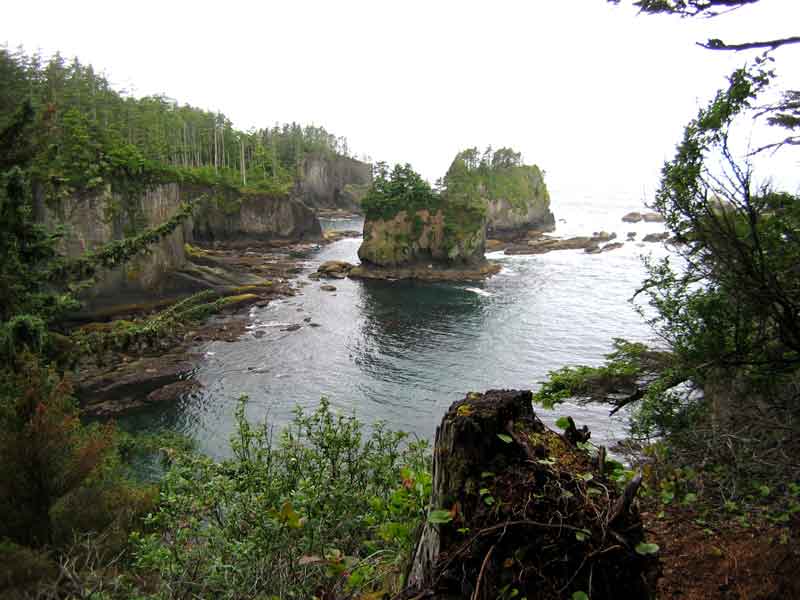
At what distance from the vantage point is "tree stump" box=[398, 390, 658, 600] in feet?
8.14

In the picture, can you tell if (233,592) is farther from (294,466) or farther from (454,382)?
(454,382)

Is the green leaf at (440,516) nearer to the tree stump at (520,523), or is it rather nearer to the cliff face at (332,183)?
the tree stump at (520,523)

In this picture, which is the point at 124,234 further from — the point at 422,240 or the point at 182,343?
the point at 422,240

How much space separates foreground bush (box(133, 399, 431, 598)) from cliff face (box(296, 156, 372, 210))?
105 meters

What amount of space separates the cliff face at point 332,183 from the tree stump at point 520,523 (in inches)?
4282

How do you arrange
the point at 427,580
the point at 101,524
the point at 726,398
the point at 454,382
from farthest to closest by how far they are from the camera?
1. the point at 454,382
2. the point at 101,524
3. the point at 726,398
4. the point at 427,580

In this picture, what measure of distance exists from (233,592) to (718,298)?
23.0 ft

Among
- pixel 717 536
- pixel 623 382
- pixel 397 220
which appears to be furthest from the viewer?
pixel 397 220

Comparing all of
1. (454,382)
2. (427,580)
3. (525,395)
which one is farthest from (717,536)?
(454,382)

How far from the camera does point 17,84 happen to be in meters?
45.3

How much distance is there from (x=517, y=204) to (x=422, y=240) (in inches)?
1332

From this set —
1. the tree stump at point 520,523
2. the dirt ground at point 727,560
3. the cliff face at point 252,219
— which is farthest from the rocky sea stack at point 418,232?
the tree stump at point 520,523

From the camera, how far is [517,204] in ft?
283

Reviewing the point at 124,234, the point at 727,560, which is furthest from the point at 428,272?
the point at 727,560
